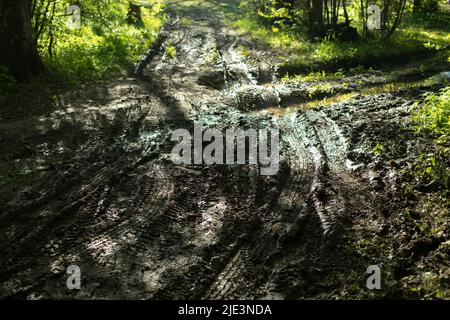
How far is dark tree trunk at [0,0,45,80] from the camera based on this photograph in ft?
30.4

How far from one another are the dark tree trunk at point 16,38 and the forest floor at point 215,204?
45.0 inches

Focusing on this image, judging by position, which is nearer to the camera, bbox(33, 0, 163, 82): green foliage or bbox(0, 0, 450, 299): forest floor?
bbox(0, 0, 450, 299): forest floor

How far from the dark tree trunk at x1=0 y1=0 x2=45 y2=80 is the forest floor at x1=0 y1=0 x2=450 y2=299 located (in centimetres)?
114

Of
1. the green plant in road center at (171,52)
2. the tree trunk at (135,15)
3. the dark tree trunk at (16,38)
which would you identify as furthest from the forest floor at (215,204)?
the tree trunk at (135,15)

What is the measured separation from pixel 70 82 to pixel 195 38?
21.1ft

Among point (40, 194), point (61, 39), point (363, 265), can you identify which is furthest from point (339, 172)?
point (61, 39)

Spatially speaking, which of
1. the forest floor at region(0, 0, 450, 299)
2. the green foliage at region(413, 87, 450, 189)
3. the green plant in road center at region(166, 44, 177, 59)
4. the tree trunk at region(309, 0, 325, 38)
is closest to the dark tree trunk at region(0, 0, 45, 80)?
the forest floor at region(0, 0, 450, 299)

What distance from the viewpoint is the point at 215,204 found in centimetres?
547

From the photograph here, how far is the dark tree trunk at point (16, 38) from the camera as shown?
927cm

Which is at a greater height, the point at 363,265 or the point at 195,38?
the point at 195,38

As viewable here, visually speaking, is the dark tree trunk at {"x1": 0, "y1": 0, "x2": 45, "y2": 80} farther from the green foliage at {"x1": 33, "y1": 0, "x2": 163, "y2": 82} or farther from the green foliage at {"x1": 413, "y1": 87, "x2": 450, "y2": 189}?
the green foliage at {"x1": 413, "y1": 87, "x2": 450, "y2": 189}

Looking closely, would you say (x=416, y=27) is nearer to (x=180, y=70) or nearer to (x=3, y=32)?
(x=180, y=70)

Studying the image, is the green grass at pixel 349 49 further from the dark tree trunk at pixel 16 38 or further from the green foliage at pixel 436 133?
the dark tree trunk at pixel 16 38

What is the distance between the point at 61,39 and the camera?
39.1 feet
